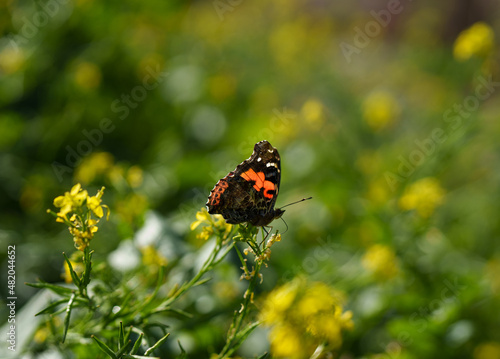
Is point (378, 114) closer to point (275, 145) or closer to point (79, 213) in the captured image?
point (275, 145)

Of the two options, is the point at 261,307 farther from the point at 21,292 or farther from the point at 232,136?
the point at 232,136

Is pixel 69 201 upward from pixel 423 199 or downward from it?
upward

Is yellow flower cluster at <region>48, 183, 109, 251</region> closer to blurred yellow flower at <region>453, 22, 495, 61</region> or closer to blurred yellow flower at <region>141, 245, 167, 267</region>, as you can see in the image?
blurred yellow flower at <region>141, 245, 167, 267</region>

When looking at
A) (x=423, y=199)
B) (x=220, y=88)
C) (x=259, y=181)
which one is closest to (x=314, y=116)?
(x=423, y=199)

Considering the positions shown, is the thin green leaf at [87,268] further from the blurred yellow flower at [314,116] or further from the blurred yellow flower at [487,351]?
the blurred yellow flower at [487,351]

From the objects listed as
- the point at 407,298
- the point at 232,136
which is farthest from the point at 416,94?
the point at 407,298

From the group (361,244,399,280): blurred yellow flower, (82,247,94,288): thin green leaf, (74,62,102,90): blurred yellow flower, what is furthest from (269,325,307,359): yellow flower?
(74,62,102,90): blurred yellow flower

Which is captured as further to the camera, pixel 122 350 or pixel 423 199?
pixel 423 199
